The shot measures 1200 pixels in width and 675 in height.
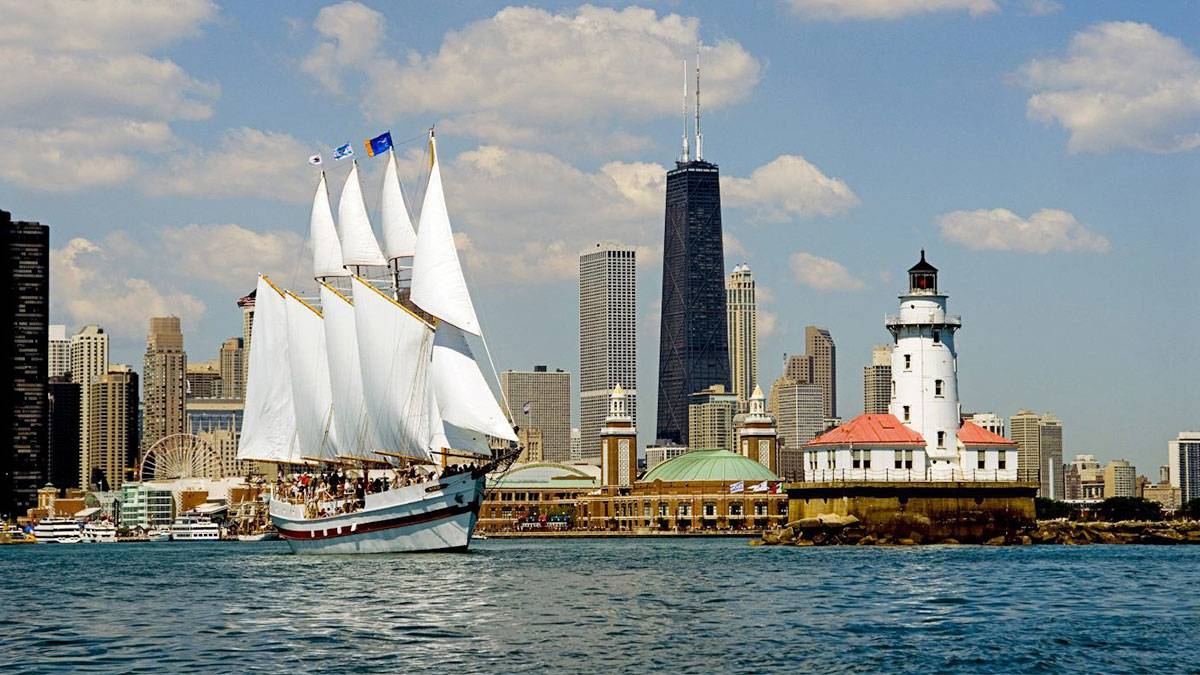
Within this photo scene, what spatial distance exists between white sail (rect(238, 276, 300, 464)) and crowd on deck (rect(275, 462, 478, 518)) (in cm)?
245

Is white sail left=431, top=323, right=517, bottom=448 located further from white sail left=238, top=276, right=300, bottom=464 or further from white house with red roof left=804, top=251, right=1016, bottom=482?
white house with red roof left=804, top=251, right=1016, bottom=482

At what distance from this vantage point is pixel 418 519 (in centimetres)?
10681

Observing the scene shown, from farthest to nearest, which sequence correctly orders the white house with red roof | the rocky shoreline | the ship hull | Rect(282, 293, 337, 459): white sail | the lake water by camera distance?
the white house with red roof, the rocky shoreline, Rect(282, 293, 337, 459): white sail, the ship hull, the lake water

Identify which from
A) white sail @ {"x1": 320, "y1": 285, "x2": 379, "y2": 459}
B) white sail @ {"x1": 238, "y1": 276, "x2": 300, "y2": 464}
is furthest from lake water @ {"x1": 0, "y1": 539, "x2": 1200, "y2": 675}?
white sail @ {"x1": 238, "y1": 276, "x2": 300, "y2": 464}

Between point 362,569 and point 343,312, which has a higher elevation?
point 343,312

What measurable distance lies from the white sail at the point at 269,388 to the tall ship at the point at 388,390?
394 millimetres

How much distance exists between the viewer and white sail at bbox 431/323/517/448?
107 metres

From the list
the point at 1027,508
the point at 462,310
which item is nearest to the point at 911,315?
the point at 1027,508

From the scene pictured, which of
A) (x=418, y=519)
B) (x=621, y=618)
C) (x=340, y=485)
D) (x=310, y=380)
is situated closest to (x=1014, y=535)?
(x=418, y=519)

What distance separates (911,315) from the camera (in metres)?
128

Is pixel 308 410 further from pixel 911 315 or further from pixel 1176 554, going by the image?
pixel 1176 554

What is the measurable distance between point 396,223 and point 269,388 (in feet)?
53.3

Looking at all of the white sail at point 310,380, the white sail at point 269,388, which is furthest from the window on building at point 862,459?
the white sail at point 269,388

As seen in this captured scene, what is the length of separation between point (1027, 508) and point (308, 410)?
163 feet
